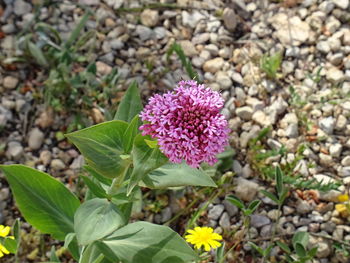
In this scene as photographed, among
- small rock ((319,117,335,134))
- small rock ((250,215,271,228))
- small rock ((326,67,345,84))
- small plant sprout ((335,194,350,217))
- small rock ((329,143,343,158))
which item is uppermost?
small rock ((326,67,345,84))

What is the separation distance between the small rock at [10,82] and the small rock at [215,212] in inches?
56.9

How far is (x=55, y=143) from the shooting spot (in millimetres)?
3309

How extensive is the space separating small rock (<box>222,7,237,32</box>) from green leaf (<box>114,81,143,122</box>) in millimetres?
1651

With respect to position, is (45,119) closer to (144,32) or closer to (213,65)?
(144,32)

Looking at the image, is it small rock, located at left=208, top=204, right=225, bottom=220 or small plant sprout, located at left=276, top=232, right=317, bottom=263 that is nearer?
small plant sprout, located at left=276, top=232, right=317, bottom=263

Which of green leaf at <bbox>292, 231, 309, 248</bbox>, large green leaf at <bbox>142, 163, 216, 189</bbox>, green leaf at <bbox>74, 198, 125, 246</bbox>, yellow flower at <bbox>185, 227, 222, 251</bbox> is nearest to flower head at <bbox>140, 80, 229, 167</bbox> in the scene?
large green leaf at <bbox>142, 163, 216, 189</bbox>

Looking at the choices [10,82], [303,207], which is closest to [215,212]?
[303,207]

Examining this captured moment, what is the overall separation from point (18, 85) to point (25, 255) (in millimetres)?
1122

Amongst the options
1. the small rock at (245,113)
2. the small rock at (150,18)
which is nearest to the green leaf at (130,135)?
the small rock at (245,113)

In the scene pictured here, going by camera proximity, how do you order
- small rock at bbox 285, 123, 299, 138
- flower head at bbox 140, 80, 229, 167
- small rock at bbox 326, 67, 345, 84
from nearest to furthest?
flower head at bbox 140, 80, 229, 167 < small rock at bbox 285, 123, 299, 138 < small rock at bbox 326, 67, 345, 84

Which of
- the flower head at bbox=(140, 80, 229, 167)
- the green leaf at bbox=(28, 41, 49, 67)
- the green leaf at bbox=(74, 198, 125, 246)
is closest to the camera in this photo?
the flower head at bbox=(140, 80, 229, 167)

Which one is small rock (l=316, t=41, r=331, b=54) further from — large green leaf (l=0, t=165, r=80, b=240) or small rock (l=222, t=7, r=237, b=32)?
large green leaf (l=0, t=165, r=80, b=240)

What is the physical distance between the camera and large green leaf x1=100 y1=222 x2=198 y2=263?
7.35 feet

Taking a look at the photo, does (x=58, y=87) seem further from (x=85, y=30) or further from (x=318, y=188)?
(x=318, y=188)
